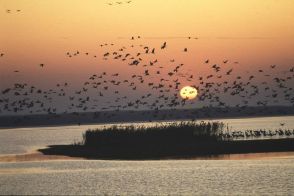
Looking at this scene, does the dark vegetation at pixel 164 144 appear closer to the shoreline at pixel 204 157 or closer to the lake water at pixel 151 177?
the shoreline at pixel 204 157

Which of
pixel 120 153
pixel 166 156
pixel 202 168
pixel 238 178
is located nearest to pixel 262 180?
pixel 238 178

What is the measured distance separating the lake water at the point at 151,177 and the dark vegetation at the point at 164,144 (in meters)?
4.53

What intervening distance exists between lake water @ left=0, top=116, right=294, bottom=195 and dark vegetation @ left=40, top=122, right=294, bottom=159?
4527mm

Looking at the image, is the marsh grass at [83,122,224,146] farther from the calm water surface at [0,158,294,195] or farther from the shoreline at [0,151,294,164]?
the calm water surface at [0,158,294,195]

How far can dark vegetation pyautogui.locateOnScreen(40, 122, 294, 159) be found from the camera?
220ft

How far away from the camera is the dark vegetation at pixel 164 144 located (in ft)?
220

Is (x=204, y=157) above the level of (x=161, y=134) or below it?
below

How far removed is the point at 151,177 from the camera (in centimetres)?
5284

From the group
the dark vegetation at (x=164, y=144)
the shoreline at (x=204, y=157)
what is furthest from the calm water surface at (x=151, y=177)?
the dark vegetation at (x=164, y=144)

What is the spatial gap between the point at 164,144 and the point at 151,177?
1675 cm

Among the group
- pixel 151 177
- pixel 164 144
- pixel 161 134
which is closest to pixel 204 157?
pixel 164 144

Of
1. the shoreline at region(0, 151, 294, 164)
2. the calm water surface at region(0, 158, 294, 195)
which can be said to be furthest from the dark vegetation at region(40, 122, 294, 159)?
the calm water surface at region(0, 158, 294, 195)

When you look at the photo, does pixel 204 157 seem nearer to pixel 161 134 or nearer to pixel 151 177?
pixel 161 134

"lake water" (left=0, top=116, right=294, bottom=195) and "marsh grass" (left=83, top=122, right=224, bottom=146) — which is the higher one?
"marsh grass" (left=83, top=122, right=224, bottom=146)
